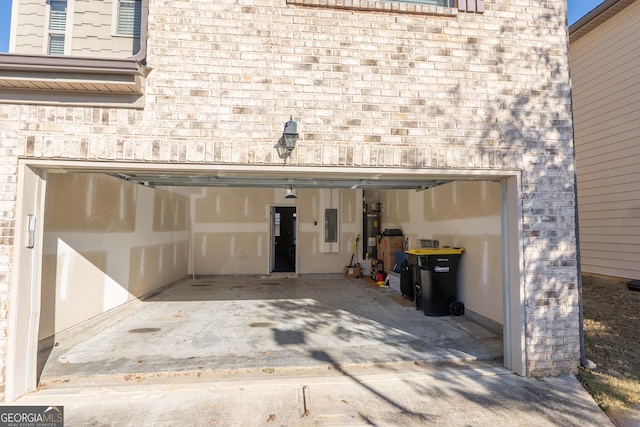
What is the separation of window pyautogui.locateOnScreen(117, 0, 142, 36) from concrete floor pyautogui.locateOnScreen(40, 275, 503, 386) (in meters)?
4.07

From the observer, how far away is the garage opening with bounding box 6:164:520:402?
4312 mm

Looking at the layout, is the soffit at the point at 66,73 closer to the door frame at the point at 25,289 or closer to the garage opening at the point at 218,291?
the door frame at the point at 25,289

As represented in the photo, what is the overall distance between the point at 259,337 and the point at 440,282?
3.44m

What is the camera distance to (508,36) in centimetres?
382

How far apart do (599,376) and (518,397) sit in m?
1.15

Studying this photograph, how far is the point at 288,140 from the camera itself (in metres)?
3.42

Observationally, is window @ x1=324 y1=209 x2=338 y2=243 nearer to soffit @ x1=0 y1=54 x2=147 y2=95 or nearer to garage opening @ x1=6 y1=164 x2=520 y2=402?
garage opening @ x1=6 y1=164 x2=520 y2=402

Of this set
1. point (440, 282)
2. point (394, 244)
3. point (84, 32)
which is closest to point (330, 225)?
point (394, 244)

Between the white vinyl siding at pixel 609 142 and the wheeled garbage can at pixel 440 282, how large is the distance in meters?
4.36

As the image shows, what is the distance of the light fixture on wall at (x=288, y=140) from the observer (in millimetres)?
3369

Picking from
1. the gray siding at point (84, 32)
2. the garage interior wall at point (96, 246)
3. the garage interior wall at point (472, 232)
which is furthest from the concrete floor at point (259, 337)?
the gray siding at point (84, 32)

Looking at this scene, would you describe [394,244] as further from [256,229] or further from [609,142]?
[609,142]

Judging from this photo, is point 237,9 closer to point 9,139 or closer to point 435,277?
point 9,139

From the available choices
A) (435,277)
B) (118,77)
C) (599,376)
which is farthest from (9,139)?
(599,376)
